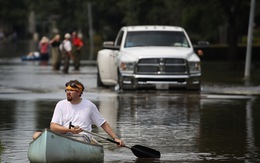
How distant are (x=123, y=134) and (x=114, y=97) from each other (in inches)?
313

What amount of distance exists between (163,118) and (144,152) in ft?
19.5

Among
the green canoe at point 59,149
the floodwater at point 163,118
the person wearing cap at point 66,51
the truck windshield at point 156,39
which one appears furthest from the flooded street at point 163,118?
the person wearing cap at point 66,51

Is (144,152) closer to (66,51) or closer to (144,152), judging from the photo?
(144,152)

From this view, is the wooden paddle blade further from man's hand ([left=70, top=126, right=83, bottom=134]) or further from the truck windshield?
the truck windshield

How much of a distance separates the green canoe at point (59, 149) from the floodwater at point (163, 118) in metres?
0.85

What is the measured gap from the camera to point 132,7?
7712cm

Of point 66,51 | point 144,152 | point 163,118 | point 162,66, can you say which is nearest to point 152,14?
point 66,51

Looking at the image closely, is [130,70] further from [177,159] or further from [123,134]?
[177,159]

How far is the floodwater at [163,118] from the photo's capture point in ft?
45.7

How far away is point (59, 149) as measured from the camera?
11.7 m

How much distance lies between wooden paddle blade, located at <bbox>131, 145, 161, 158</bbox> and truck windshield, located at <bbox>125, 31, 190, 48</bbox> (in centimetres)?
1335

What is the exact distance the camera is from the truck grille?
25.1 metres

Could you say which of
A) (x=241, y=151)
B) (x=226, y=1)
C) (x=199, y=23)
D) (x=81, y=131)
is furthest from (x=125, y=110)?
(x=199, y=23)

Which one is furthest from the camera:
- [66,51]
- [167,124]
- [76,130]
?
[66,51]
